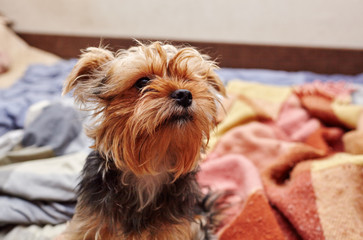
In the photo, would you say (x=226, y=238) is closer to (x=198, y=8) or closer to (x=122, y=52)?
(x=122, y=52)

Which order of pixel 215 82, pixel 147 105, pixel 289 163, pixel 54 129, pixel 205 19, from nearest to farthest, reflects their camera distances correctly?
pixel 147 105 → pixel 215 82 → pixel 289 163 → pixel 54 129 → pixel 205 19

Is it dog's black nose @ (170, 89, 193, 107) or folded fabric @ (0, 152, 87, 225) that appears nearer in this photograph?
dog's black nose @ (170, 89, 193, 107)

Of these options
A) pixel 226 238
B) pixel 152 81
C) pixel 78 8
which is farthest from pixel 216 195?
pixel 78 8

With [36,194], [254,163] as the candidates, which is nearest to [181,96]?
[36,194]

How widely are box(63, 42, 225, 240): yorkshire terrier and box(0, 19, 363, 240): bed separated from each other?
0.23m

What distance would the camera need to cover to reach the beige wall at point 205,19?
2430mm

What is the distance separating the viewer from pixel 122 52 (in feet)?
3.00

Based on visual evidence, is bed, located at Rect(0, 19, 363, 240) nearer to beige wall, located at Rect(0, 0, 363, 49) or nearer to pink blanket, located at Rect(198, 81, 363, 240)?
pink blanket, located at Rect(198, 81, 363, 240)

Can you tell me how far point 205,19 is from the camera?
8.81 ft

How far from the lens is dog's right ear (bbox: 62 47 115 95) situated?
86cm

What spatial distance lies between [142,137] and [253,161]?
0.88 m

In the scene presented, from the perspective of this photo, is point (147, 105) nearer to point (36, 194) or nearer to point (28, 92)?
point (36, 194)

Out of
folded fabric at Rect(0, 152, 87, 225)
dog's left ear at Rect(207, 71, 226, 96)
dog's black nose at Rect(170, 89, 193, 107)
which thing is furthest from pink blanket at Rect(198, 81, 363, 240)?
folded fabric at Rect(0, 152, 87, 225)

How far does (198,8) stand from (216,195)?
1935mm
